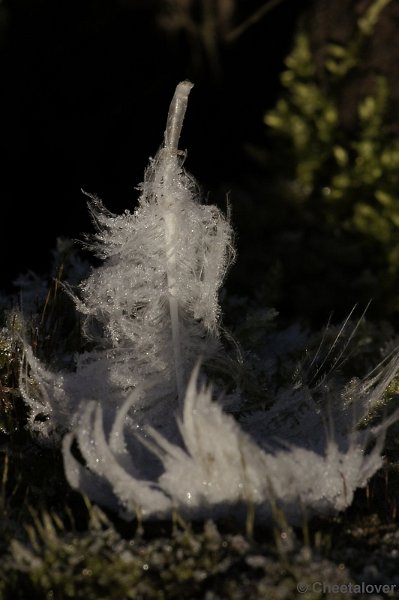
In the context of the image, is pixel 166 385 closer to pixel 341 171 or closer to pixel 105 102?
pixel 341 171

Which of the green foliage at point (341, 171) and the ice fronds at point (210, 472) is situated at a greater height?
the green foliage at point (341, 171)

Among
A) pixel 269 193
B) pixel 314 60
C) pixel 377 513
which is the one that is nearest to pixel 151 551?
pixel 377 513

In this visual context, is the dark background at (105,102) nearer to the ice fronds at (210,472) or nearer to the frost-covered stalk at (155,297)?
the frost-covered stalk at (155,297)

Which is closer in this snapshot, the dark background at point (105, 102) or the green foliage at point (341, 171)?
the green foliage at point (341, 171)

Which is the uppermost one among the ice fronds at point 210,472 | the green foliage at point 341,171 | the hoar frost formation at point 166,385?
the green foliage at point 341,171

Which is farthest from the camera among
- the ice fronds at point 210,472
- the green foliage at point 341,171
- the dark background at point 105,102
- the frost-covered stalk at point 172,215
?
the dark background at point 105,102

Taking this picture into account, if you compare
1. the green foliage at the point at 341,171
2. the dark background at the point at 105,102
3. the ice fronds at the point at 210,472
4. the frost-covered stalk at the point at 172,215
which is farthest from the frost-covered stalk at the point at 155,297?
the dark background at the point at 105,102
